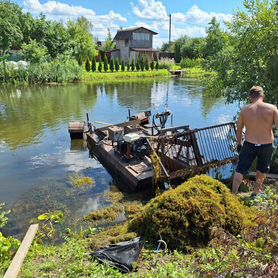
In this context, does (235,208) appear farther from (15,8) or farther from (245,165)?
(15,8)

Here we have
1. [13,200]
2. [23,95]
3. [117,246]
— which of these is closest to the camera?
[117,246]

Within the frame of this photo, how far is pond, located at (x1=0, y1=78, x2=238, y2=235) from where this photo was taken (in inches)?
287

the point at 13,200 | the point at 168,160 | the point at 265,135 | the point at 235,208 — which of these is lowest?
the point at 13,200

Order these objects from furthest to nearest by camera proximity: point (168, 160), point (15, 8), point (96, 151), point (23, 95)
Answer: point (15, 8) < point (23, 95) < point (96, 151) < point (168, 160)

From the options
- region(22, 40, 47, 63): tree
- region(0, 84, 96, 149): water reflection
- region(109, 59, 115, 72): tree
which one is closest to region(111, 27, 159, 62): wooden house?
region(109, 59, 115, 72): tree

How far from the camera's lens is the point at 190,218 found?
390 cm

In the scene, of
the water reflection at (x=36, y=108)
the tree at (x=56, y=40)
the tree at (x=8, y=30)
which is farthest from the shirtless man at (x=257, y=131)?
the tree at (x=56, y=40)

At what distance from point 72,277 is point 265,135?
3.47m

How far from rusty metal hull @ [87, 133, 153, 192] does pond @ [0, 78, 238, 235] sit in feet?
0.87

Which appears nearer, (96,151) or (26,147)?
(96,151)

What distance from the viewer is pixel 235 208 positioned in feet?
13.4

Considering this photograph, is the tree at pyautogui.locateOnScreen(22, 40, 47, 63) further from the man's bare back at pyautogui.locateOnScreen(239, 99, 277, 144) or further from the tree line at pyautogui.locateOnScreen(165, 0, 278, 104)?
the man's bare back at pyautogui.locateOnScreen(239, 99, 277, 144)

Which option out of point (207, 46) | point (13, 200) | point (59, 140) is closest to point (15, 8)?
point (59, 140)

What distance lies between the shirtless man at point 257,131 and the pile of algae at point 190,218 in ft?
4.02
